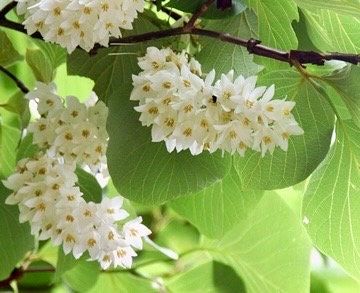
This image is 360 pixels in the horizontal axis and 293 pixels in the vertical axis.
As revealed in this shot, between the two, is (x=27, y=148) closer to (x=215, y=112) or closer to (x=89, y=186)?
(x=89, y=186)

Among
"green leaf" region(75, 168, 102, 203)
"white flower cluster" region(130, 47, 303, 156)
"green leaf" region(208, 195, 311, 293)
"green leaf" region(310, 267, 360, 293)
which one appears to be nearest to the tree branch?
"white flower cluster" region(130, 47, 303, 156)

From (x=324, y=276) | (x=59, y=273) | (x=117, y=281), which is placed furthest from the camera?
(x=324, y=276)

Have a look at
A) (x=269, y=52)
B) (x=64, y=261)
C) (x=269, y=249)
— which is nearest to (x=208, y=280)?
(x=269, y=249)

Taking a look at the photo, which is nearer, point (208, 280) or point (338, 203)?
point (338, 203)

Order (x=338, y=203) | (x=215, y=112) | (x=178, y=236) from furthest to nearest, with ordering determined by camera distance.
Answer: (x=178, y=236), (x=338, y=203), (x=215, y=112)

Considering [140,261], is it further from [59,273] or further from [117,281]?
[59,273]

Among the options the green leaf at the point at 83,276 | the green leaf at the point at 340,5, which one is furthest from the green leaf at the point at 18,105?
the green leaf at the point at 340,5

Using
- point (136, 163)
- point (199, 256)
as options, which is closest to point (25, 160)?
point (136, 163)
